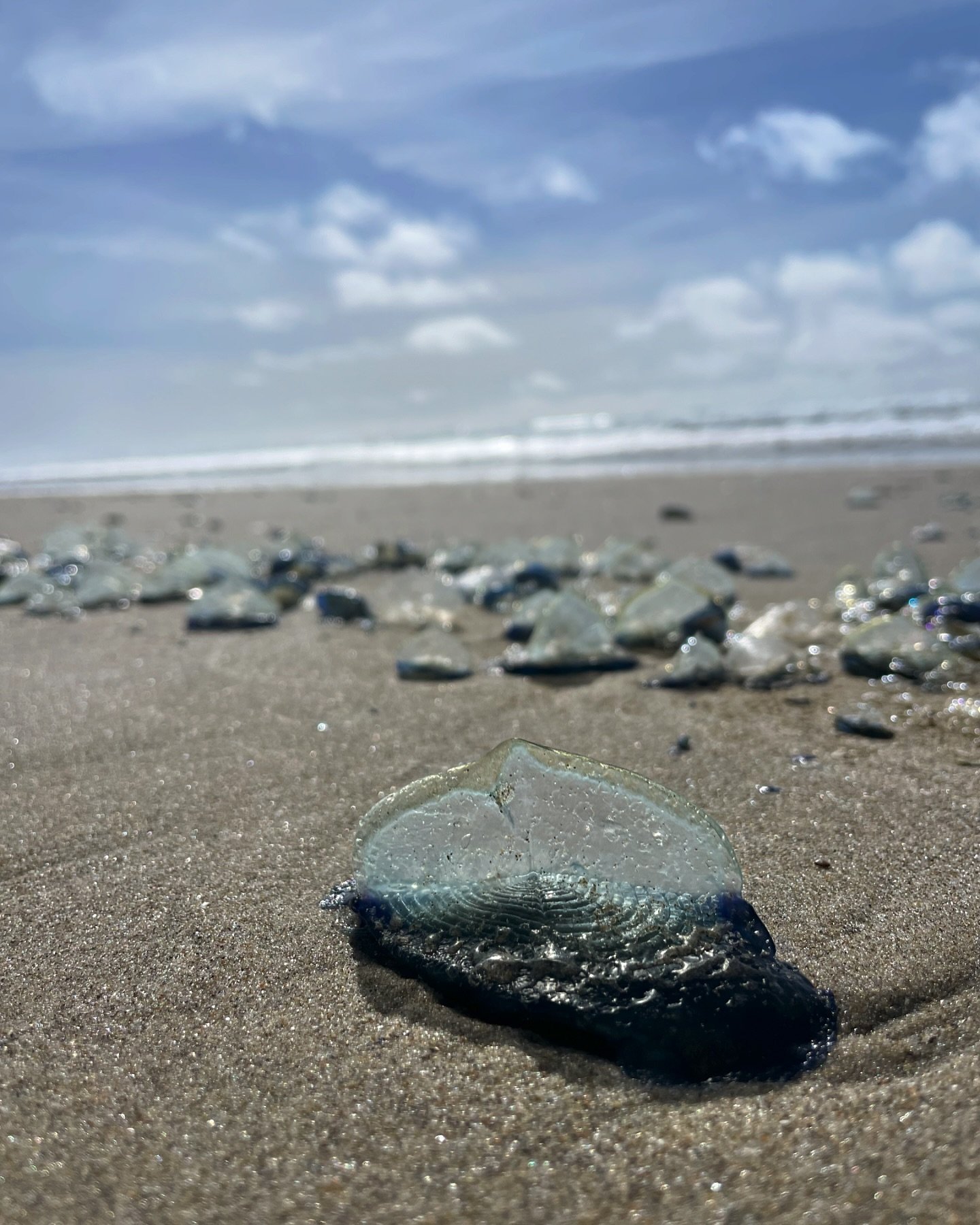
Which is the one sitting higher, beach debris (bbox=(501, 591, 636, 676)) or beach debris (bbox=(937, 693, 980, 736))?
beach debris (bbox=(501, 591, 636, 676))

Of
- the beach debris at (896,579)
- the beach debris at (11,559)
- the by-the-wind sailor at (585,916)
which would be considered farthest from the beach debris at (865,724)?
the beach debris at (11,559)

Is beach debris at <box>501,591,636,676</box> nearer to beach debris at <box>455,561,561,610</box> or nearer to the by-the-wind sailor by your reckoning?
beach debris at <box>455,561,561,610</box>

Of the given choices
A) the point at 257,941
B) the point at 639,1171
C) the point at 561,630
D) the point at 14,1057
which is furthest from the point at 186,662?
the point at 639,1171

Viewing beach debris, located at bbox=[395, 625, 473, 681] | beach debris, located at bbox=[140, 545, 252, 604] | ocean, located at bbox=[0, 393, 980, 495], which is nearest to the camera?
beach debris, located at bbox=[395, 625, 473, 681]

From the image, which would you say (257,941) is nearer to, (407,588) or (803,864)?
(803,864)

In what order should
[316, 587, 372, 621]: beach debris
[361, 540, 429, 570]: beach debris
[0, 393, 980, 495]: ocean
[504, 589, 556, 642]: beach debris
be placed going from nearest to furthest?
[504, 589, 556, 642]: beach debris → [316, 587, 372, 621]: beach debris → [361, 540, 429, 570]: beach debris → [0, 393, 980, 495]: ocean

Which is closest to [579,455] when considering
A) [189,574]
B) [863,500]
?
[863,500]

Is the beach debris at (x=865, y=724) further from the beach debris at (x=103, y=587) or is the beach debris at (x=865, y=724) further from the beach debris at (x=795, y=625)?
the beach debris at (x=103, y=587)

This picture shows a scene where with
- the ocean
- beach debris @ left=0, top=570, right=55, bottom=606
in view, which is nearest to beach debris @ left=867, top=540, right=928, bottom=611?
beach debris @ left=0, top=570, right=55, bottom=606
